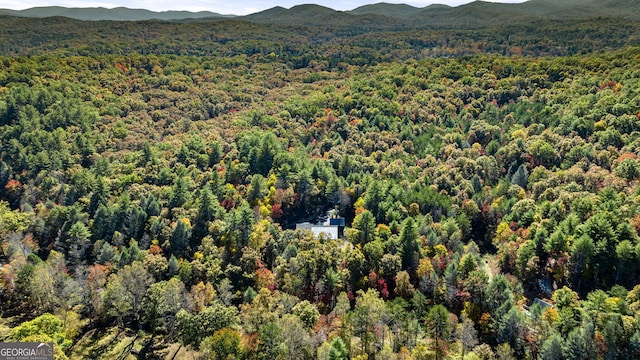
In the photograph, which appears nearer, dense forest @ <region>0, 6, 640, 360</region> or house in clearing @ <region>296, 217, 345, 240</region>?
dense forest @ <region>0, 6, 640, 360</region>

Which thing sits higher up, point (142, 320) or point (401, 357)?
point (401, 357)

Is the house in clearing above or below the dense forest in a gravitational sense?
below

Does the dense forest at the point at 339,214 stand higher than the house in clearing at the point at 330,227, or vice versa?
the dense forest at the point at 339,214

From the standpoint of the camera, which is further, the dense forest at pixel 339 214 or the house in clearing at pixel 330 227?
the house in clearing at pixel 330 227

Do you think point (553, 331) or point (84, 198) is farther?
point (84, 198)

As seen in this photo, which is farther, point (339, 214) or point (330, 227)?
point (339, 214)

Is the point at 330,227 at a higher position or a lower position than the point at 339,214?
higher

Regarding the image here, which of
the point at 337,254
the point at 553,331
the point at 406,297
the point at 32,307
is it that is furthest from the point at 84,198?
the point at 553,331

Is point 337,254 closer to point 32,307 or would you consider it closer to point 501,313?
point 501,313
